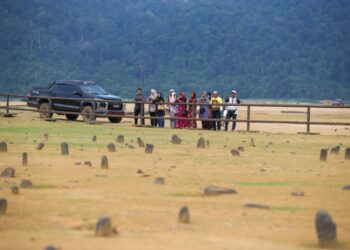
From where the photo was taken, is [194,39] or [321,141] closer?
[321,141]

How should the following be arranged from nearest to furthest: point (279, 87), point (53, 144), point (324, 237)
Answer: point (324, 237) → point (53, 144) → point (279, 87)

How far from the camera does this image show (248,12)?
5901 inches

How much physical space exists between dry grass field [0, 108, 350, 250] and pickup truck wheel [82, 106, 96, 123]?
750 inches

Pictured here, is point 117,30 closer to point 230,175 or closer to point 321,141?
point 321,141

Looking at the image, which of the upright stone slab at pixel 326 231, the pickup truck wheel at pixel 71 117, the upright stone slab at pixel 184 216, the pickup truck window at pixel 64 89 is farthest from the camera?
the pickup truck window at pixel 64 89

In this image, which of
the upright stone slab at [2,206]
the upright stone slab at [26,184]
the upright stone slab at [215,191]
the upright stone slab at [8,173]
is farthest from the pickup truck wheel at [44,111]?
the upright stone slab at [2,206]

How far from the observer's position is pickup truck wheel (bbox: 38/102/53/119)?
142 feet

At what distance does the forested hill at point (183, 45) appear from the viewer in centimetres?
12812

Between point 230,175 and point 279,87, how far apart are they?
366ft

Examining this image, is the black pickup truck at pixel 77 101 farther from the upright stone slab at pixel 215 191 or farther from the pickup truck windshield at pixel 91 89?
the upright stone slab at pixel 215 191

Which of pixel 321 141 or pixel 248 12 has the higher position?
pixel 248 12

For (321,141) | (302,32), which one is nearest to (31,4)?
(302,32)

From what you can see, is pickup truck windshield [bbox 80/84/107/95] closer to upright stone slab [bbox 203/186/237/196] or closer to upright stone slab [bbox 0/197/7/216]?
upright stone slab [bbox 203/186/237/196]

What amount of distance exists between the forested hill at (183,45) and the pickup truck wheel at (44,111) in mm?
78535
